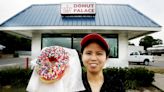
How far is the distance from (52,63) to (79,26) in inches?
491

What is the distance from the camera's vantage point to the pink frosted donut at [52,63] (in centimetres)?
267

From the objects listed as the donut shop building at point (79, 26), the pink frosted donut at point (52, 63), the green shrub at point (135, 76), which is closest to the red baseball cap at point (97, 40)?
the pink frosted donut at point (52, 63)

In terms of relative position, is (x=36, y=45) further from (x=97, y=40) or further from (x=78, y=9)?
(x=97, y=40)

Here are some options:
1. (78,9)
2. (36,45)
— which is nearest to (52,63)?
(78,9)

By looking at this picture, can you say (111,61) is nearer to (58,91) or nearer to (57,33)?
(57,33)

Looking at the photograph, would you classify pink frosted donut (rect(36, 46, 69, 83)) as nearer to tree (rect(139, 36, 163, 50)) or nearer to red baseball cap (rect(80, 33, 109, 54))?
red baseball cap (rect(80, 33, 109, 54))

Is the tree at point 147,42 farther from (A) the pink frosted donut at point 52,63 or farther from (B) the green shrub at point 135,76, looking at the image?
(A) the pink frosted donut at point 52,63

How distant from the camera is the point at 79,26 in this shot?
1519 centimetres

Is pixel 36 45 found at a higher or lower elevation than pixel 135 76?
higher

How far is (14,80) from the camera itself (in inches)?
587

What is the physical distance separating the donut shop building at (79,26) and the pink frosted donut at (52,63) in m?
12.4

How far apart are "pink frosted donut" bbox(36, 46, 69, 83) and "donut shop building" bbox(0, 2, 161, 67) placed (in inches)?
490

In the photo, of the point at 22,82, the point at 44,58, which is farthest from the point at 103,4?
the point at 44,58

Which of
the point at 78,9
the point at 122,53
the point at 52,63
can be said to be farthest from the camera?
the point at 122,53
